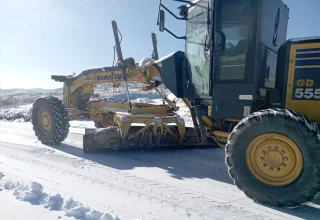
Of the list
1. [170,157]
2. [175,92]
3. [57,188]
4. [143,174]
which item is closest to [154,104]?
[170,157]

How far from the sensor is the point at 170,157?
575cm

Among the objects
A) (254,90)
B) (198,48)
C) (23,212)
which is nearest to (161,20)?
(198,48)

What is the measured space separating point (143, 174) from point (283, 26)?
Result: 3287 millimetres

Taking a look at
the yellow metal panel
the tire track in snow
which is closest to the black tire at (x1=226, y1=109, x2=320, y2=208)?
the tire track in snow

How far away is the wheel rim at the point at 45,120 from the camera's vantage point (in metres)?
7.25

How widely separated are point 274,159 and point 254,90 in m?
0.99

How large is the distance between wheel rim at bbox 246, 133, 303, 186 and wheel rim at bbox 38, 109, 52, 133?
535cm

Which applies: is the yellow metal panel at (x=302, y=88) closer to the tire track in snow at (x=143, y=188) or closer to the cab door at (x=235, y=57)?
the cab door at (x=235, y=57)

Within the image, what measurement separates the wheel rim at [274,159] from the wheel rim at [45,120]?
5.35 metres

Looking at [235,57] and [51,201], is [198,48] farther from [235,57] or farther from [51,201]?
[51,201]

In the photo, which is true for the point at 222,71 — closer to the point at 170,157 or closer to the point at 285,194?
the point at 285,194

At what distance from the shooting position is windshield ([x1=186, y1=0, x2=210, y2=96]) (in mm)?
4246

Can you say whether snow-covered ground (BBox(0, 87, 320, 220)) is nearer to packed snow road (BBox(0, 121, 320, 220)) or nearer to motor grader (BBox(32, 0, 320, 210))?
packed snow road (BBox(0, 121, 320, 220))

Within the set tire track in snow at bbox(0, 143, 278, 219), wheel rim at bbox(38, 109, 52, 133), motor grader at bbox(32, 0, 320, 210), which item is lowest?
tire track in snow at bbox(0, 143, 278, 219)
